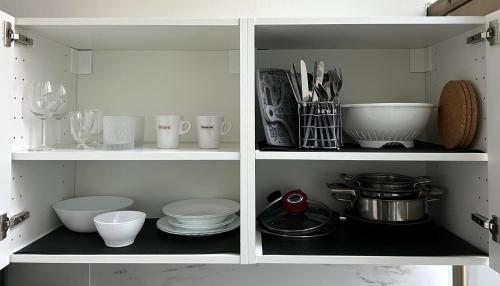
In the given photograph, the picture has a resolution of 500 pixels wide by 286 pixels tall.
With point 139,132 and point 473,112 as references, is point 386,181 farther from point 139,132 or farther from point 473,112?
point 139,132

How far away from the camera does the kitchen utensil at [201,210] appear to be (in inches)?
39.3

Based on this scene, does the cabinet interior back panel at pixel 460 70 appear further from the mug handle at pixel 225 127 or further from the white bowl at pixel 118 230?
the white bowl at pixel 118 230

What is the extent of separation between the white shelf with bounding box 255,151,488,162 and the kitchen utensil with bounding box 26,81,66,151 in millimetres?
574

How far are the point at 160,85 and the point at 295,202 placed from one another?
0.61m

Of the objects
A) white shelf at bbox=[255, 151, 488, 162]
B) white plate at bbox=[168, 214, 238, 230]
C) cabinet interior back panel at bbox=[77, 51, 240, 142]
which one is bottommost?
white plate at bbox=[168, 214, 238, 230]

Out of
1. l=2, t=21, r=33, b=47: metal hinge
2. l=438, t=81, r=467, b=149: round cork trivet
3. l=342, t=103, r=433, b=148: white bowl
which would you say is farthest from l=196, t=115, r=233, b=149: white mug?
l=438, t=81, r=467, b=149: round cork trivet

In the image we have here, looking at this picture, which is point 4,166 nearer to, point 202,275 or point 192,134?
point 192,134

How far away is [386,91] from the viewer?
1.20 meters

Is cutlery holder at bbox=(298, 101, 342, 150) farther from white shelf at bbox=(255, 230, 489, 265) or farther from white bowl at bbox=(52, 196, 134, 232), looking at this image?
white bowl at bbox=(52, 196, 134, 232)

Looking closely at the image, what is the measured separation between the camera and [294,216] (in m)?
1.05

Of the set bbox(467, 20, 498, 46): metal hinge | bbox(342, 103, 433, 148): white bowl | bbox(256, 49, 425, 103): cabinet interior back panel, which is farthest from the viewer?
bbox(256, 49, 425, 103): cabinet interior back panel

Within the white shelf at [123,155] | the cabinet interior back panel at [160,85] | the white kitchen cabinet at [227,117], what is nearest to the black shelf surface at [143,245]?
the white kitchen cabinet at [227,117]

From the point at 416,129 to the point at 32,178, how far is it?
1088mm

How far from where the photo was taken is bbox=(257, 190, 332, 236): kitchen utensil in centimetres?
100
